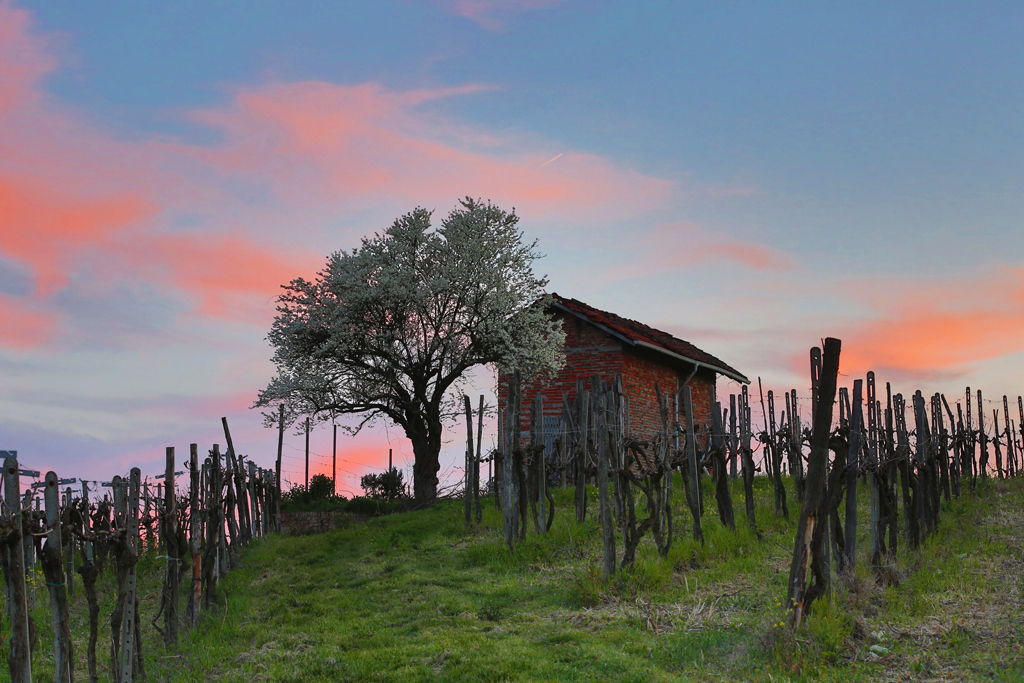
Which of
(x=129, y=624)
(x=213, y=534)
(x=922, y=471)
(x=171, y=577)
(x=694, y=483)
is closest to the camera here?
(x=129, y=624)

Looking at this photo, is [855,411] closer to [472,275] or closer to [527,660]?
[527,660]

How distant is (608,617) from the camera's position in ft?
32.2

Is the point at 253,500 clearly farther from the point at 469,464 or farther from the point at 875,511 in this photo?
the point at 875,511

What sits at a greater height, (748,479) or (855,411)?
(855,411)

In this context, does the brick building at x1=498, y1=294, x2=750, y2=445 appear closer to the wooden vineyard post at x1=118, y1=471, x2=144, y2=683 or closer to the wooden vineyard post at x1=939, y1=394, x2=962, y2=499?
the wooden vineyard post at x1=939, y1=394, x2=962, y2=499

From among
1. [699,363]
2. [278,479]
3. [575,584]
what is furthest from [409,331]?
[575,584]

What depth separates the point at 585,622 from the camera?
9742 mm

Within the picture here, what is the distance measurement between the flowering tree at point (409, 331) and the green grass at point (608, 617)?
1022 centimetres

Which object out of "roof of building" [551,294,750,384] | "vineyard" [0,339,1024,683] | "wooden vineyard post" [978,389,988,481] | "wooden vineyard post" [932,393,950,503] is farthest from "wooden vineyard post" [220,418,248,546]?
"wooden vineyard post" [978,389,988,481]

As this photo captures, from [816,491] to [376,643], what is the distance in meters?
5.45

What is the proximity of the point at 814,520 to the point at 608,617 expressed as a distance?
113 inches

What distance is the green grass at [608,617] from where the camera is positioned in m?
8.03

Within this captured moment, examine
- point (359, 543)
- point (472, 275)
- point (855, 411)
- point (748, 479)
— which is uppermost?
point (472, 275)

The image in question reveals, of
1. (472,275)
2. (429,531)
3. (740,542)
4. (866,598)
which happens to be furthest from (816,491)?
(472,275)
